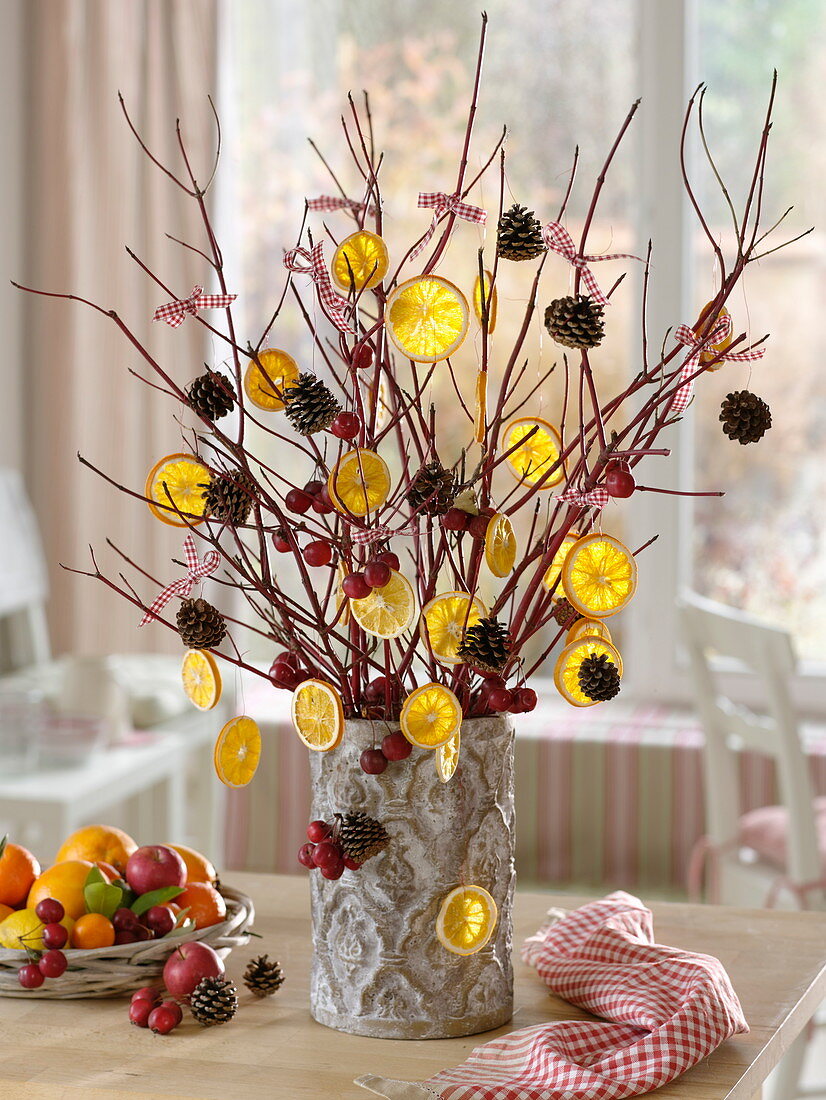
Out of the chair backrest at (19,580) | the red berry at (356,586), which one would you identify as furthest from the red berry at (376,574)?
the chair backrest at (19,580)

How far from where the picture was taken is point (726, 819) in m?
2.64

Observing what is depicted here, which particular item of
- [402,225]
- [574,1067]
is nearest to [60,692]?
[402,225]

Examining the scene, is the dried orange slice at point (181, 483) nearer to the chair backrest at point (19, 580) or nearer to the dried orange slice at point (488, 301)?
the dried orange slice at point (488, 301)

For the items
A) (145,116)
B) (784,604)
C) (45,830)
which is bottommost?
(45,830)

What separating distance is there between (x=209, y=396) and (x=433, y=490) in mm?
167

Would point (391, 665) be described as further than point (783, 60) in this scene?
No

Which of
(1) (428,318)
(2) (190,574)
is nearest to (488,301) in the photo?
(1) (428,318)

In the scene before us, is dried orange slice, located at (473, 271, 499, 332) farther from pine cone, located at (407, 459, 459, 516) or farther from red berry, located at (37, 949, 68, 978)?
red berry, located at (37, 949, 68, 978)

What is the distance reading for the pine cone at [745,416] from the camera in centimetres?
98

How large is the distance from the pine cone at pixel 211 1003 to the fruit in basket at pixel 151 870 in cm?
12

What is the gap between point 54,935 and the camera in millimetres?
1109

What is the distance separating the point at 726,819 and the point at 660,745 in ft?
1.76

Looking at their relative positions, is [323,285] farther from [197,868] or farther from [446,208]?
[197,868]

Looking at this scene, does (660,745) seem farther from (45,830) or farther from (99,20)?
(99,20)
